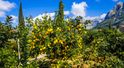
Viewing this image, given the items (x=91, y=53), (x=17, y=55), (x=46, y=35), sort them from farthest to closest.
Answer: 1. (x=91, y=53)
2. (x=17, y=55)
3. (x=46, y=35)

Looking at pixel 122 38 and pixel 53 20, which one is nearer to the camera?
pixel 53 20

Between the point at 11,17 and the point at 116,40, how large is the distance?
34.5 feet

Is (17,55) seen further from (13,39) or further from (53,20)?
(53,20)

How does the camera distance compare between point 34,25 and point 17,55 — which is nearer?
point 34,25

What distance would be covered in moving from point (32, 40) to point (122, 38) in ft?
33.7

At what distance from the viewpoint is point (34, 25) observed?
63.5 feet

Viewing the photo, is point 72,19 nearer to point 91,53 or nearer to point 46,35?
point 46,35

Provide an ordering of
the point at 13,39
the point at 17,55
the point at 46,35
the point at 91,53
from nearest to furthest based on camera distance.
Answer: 1. the point at 46,35
2. the point at 17,55
3. the point at 13,39
4. the point at 91,53

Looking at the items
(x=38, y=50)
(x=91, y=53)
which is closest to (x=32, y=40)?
(x=38, y=50)

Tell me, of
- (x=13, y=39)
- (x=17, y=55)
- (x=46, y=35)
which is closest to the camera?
(x=46, y=35)

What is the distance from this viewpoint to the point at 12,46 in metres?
22.2

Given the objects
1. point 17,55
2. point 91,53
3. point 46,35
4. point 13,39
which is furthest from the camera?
point 91,53

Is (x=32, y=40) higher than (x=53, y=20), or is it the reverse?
(x=53, y=20)

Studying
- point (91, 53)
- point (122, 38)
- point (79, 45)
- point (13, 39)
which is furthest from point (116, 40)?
point (13, 39)
